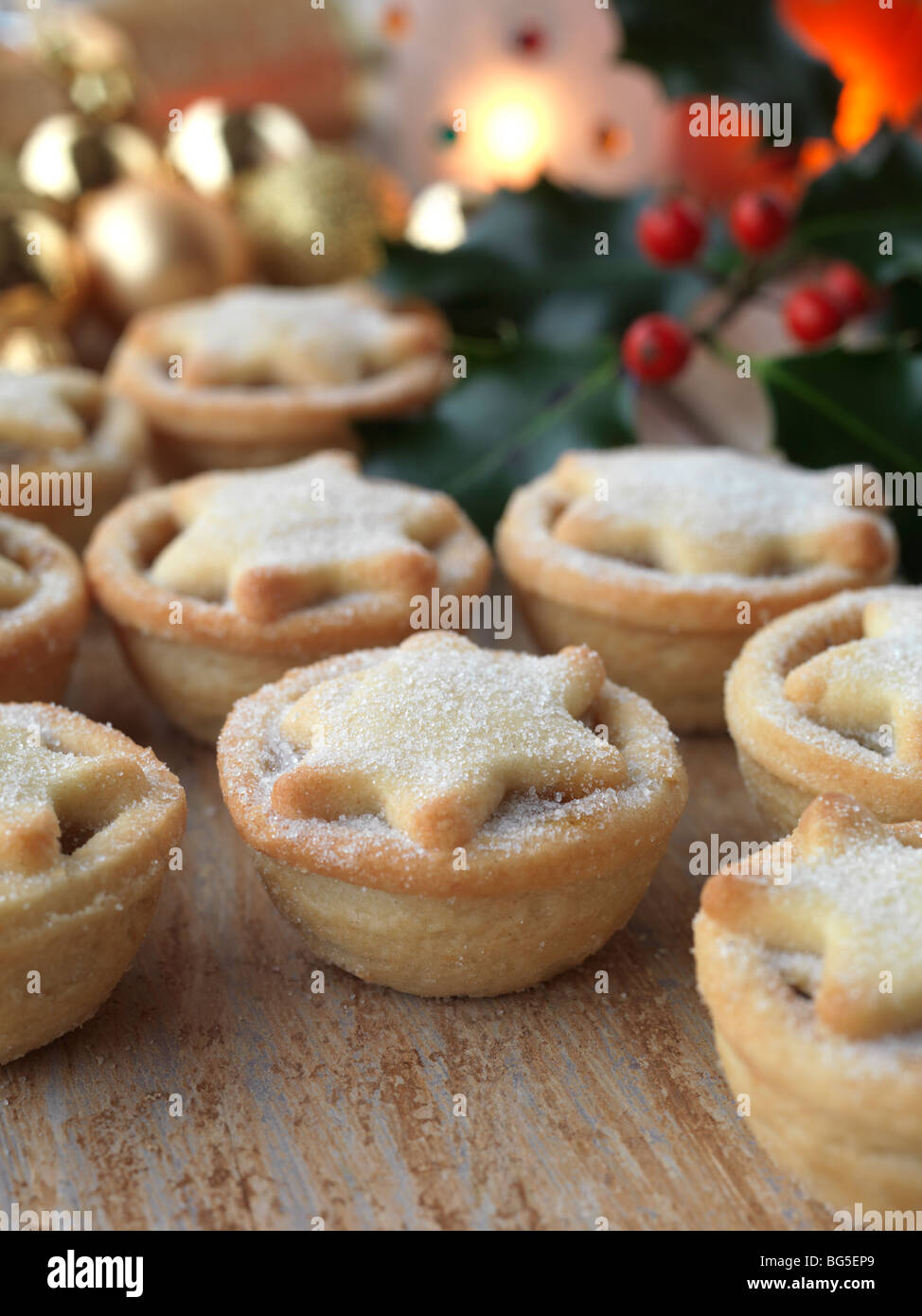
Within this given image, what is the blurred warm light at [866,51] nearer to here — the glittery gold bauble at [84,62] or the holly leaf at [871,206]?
the holly leaf at [871,206]

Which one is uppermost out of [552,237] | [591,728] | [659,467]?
[552,237]

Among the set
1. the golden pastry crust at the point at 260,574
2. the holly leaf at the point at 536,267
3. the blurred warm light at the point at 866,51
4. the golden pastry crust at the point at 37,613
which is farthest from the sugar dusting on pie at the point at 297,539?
the blurred warm light at the point at 866,51

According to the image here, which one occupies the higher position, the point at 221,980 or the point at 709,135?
the point at 709,135

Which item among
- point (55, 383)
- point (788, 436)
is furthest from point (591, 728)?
point (55, 383)

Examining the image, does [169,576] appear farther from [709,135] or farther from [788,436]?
[709,135]

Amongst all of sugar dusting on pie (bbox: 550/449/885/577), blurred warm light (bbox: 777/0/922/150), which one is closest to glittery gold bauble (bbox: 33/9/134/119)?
blurred warm light (bbox: 777/0/922/150)

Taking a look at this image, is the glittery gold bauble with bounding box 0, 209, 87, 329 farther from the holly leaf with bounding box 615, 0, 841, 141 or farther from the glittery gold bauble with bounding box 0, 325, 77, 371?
the holly leaf with bounding box 615, 0, 841, 141
